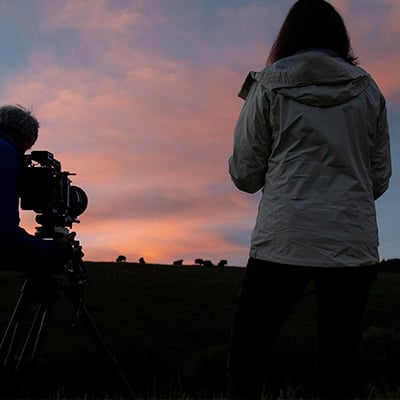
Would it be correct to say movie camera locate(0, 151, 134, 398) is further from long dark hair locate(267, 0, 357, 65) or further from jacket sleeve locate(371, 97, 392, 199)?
jacket sleeve locate(371, 97, 392, 199)

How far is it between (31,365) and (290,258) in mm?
2085

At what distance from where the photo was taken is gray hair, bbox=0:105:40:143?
3543mm

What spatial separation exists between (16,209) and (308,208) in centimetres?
181

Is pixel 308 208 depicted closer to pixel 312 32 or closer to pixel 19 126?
pixel 312 32

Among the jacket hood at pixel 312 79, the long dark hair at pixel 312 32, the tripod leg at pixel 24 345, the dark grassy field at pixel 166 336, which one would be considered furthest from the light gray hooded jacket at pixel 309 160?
the dark grassy field at pixel 166 336

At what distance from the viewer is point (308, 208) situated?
222 cm

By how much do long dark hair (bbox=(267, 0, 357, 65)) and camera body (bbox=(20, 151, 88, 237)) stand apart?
1788 millimetres

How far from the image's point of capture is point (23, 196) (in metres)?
3.74

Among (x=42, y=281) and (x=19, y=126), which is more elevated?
(x=19, y=126)

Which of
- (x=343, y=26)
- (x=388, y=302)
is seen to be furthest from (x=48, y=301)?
(x=388, y=302)

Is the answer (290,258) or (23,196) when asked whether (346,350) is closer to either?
(290,258)

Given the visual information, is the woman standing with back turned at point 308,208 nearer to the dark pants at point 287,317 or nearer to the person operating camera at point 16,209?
the dark pants at point 287,317

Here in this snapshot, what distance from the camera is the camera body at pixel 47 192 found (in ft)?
12.1

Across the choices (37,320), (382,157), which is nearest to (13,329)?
(37,320)
